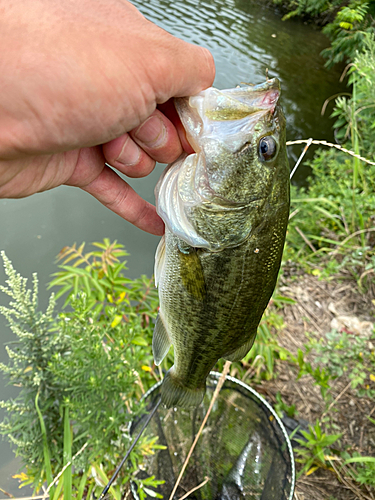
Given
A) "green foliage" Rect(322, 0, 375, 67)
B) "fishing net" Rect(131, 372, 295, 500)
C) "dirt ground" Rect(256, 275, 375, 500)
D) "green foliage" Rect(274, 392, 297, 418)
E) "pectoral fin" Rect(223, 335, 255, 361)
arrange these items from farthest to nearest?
"green foliage" Rect(322, 0, 375, 67) < "green foliage" Rect(274, 392, 297, 418) < "dirt ground" Rect(256, 275, 375, 500) < "fishing net" Rect(131, 372, 295, 500) < "pectoral fin" Rect(223, 335, 255, 361)

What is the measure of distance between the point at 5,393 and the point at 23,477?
0.91 metres

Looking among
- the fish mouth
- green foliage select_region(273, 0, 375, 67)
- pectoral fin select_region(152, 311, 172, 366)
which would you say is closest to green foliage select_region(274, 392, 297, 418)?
pectoral fin select_region(152, 311, 172, 366)

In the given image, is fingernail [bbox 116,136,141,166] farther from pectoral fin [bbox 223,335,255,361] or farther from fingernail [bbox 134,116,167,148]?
pectoral fin [bbox 223,335,255,361]

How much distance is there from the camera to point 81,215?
178 inches

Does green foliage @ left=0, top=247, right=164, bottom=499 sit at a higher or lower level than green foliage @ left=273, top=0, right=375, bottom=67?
lower

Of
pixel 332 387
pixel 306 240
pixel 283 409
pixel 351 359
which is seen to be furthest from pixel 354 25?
pixel 283 409

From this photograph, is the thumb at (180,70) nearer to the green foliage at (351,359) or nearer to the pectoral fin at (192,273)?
the pectoral fin at (192,273)

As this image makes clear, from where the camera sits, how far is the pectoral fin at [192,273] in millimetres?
1361

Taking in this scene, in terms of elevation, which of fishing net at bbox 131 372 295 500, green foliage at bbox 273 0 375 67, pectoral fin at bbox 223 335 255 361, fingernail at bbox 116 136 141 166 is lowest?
fishing net at bbox 131 372 295 500

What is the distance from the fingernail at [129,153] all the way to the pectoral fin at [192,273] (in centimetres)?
44

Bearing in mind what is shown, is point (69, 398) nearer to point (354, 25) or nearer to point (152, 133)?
point (152, 133)

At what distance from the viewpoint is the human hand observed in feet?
2.94

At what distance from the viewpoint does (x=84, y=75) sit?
951mm

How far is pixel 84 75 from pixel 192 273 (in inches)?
31.3
